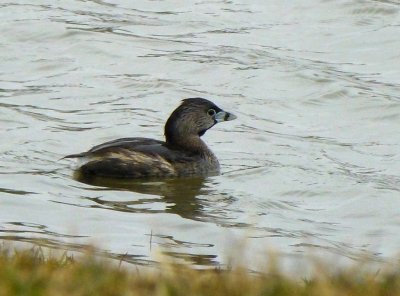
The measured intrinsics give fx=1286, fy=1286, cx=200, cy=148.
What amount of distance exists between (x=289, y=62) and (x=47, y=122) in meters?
4.63

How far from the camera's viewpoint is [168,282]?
20.3 ft

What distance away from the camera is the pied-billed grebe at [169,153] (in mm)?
13156

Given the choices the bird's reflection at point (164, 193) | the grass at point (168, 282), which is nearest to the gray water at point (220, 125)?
the bird's reflection at point (164, 193)

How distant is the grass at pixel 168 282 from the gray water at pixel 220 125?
1.14ft

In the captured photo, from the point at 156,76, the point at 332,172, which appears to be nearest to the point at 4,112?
the point at 156,76

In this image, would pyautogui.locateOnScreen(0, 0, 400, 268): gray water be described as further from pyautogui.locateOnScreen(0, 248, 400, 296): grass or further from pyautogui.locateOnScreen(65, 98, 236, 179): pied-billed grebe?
pyautogui.locateOnScreen(0, 248, 400, 296): grass

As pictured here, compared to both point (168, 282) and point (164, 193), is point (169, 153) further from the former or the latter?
point (168, 282)

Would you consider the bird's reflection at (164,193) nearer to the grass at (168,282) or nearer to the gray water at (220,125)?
the gray water at (220,125)

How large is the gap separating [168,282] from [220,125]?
1008cm

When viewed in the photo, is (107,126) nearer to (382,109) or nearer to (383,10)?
(382,109)

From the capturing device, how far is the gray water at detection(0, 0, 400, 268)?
36.3 feet

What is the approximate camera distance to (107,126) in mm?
15586

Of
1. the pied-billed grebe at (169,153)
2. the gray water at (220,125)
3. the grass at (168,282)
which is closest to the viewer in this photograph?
the grass at (168,282)

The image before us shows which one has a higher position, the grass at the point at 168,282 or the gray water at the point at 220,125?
the grass at the point at 168,282
